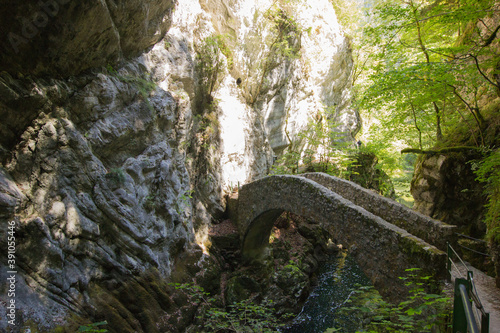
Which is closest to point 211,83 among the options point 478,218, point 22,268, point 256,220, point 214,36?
point 214,36

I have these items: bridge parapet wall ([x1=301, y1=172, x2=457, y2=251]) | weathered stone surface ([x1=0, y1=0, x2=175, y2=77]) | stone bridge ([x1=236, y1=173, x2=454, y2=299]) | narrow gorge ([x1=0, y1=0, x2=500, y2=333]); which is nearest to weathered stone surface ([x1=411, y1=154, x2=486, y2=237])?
narrow gorge ([x1=0, y1=0, x2=500, y2=333])

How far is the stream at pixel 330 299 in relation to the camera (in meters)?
7.79

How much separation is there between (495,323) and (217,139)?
10180 mm

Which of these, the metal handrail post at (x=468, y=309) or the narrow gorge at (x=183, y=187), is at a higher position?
the narrow gorge at (x=183, y=187)

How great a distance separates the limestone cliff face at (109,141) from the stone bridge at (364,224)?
8.53 feet

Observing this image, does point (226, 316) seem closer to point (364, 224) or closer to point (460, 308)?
point (364, 224)

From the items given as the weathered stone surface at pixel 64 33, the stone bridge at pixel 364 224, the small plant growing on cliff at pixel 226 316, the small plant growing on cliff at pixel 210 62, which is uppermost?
the small plant growing on cliff at pixel 210 62

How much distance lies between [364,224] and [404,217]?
63.5 inches

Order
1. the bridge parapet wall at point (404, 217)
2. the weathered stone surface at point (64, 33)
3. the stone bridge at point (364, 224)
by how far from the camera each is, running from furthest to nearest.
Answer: the bridge parapet wall at point (404, 217)
the weathered stone surface at point (64, 33)
the stone bridge at point (364, 224)

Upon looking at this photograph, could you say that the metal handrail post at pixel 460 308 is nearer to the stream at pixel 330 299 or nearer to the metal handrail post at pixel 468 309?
the metal handrail post at pixel 468 309

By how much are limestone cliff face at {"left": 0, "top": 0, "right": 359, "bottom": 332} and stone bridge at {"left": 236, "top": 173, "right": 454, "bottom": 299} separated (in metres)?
Result: 2.60

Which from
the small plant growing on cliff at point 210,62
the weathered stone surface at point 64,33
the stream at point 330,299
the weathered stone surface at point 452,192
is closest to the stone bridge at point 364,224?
the stream at point 330,299

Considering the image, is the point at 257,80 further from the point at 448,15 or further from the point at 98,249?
the point at 98,249

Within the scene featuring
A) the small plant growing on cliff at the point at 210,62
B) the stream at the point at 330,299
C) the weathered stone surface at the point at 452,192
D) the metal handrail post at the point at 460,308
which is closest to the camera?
the metal handrail post at the point at 460,308
